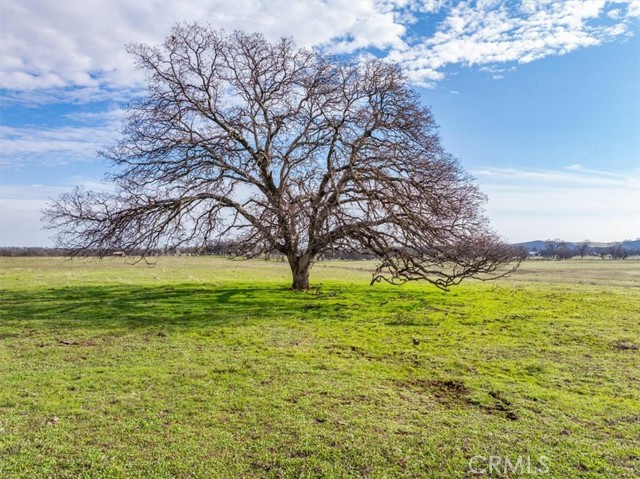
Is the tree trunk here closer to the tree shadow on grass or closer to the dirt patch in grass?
the tree shadow on grass

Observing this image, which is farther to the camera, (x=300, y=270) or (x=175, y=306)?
(x=300, y=270)

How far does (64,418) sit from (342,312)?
947cm

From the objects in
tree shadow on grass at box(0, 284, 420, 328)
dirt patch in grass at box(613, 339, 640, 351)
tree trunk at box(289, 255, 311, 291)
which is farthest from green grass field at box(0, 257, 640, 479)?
tree trunk at box(289, 255, 311, 291)

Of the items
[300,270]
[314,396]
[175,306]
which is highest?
[300,270]

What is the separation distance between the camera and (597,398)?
6.23 metres

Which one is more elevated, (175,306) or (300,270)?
(300,270)

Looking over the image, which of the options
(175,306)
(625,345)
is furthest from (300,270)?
(625,345)

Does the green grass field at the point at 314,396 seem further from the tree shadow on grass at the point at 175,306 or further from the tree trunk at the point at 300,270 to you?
the tree trunk at the point at 300,270

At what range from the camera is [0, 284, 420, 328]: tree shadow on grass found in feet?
40.0

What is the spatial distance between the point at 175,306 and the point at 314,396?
982 cm

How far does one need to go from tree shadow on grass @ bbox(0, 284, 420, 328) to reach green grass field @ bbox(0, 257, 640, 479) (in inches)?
7.1

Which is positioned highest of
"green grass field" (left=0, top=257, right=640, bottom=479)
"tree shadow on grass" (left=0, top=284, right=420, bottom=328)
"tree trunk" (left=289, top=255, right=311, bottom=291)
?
"tree trunk" (left=289, top=255, right=311, bottom=291)

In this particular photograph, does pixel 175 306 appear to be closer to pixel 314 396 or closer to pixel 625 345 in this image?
pixel 314 396

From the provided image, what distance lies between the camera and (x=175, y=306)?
1470 cm
